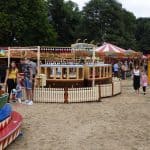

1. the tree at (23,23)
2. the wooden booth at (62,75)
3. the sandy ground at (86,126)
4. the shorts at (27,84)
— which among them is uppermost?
the tree at (23,23)

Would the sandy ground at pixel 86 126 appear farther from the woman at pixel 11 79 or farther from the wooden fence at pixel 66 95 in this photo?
the woman at pixel 11 79

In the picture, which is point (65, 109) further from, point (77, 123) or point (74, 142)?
point (74, 142)

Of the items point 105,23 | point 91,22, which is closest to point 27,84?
point 91,22

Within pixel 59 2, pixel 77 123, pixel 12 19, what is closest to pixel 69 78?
pixel 77 123

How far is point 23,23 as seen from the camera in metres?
51.3

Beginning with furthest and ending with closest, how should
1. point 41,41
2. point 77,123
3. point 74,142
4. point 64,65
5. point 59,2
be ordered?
point 59,2, point 41,41, point 64,65, point 77,123, point 74,142

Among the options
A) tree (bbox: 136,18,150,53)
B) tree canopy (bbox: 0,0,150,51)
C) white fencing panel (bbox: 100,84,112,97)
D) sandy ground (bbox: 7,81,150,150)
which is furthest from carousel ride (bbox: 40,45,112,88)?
tree (bbox: 136,18,150,53)

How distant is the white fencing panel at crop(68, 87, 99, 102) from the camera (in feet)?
66.1

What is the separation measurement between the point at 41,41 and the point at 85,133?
142 ft

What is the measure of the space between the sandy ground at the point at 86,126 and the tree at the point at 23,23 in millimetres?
31750

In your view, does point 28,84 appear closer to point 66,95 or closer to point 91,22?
point 66,95

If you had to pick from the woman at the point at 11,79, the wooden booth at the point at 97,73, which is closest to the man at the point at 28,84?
the woman at the point at 11,79

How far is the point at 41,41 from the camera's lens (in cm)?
5612

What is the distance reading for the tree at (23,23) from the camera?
50.7 m
